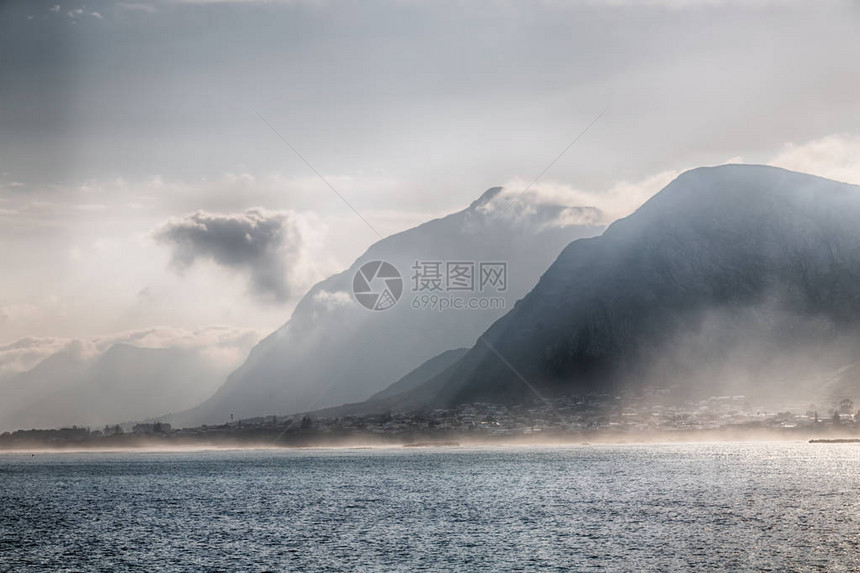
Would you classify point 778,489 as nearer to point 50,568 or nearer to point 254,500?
point 254,500

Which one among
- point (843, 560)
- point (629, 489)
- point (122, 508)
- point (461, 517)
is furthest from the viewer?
point (629, 489)

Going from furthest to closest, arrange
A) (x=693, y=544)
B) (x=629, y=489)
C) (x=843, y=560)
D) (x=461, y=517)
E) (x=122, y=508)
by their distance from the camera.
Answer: (x=629, y=489), (x=122, y=508), (x=461, y=517), (x=693, y=544), (x=843, y=560)

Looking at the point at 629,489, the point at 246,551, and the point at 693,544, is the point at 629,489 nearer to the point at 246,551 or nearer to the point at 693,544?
the point at 693,544

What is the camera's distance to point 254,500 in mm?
175125

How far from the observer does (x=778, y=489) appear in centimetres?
17300

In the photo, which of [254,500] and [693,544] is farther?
[254,500]

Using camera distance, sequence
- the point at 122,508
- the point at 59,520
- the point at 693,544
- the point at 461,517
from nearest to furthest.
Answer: the point at 693,544, the point at 461,517, the point at 59,520, the point at 122,508

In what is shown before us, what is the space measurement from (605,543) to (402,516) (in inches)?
1671

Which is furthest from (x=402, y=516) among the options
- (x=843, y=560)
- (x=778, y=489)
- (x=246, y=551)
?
(x=778, y=489)

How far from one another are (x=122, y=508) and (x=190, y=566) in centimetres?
7989

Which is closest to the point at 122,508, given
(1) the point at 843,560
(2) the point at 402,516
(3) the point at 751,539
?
(2) the point at 402,516

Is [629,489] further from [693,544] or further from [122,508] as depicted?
[122,508]

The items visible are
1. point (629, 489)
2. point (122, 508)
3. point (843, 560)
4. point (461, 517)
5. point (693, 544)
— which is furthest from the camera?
point (629, 489)

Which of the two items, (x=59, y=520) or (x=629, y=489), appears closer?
(x=59, y=520)
